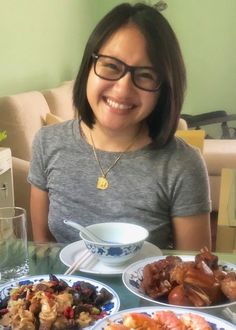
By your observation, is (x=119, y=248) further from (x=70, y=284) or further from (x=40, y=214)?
(x=40, y=214)

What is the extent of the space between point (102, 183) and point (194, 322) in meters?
0.56

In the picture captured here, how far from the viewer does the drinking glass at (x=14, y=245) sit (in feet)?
2.86

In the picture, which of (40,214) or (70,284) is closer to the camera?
(70,284)

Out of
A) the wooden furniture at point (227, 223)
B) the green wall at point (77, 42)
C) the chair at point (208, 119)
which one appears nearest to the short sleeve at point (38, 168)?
the wooden furniture at point (227, 223)

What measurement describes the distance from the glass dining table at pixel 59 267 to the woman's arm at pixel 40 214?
0.24 metres

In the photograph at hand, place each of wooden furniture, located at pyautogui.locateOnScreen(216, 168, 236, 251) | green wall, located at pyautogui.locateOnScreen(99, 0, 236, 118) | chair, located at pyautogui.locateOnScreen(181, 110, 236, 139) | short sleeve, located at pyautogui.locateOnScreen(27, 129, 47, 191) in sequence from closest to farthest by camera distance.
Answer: short sleeve, located at pyautogui.locateOnScreen(27, 129, 47, 191) < wooden furniture, located at pyautogui.locateOnScreen(216, 168, 236, 251) < chair, located at pyautogui.locateOnScreen(181, 110, 236, 139) < green wall, located at pyautogui.locateOnScreen(99, 0, 236, 118)

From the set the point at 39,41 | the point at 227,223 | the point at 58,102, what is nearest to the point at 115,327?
the point at 227,223

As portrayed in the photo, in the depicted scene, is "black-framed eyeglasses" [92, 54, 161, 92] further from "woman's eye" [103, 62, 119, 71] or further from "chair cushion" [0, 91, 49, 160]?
"chair cushion" [0, 91, 49, 160]

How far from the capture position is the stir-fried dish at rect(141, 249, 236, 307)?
704 mm

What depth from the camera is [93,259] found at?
2.94 feet

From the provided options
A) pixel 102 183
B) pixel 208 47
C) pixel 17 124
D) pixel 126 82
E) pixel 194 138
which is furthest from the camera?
pixel 208 47

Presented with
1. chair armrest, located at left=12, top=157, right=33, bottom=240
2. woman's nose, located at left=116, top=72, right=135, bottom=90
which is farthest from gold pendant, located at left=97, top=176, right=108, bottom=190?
chair armrest, located at left=12, top=157, right=33, bottom=240

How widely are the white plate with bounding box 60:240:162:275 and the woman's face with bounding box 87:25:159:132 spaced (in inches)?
11.7

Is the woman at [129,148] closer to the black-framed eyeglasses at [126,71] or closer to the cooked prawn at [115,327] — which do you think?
the black-framed eyeglasses at [126,71]
